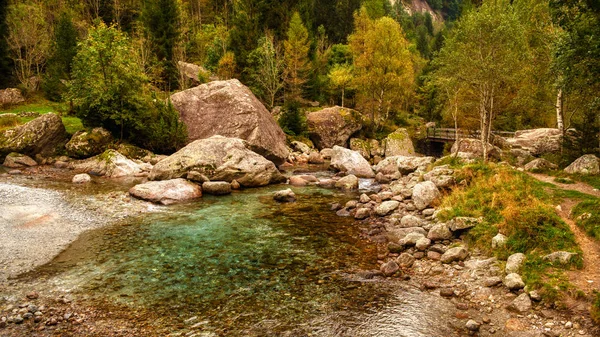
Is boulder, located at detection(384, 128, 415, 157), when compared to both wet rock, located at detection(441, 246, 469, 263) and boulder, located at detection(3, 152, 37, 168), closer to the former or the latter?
wet rock, located at detection(441, 246, 469, 263)

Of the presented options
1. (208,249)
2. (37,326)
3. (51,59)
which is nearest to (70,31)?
(51,59)

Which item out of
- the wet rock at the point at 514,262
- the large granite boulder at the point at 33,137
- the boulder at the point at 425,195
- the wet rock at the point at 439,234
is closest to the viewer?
the wet rock at the point at 514,262

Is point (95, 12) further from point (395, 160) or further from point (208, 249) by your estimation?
point (208, 249)

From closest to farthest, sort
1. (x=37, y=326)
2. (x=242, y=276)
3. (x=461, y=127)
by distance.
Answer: (x=37, y=326)
(x=242, y=276)
(x=461, y=127)

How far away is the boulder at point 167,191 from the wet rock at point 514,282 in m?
16.4

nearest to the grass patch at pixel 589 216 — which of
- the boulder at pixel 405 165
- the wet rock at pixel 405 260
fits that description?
the wet rock at pixel 405 260

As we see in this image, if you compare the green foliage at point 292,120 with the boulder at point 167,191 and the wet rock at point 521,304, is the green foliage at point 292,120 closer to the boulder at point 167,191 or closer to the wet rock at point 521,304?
the boulder at point 167,191

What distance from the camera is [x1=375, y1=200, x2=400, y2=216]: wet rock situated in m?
19.3

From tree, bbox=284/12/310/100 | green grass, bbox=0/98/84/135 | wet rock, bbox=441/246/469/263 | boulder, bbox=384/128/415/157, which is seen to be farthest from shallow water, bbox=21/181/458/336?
tree, bbox=284/12/310/100

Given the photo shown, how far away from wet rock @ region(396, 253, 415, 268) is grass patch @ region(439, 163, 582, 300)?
8.41 ft

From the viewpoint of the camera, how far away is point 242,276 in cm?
1210

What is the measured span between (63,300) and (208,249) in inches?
199

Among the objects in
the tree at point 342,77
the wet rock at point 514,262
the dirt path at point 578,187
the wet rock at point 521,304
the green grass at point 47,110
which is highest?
the tree at point 342,77

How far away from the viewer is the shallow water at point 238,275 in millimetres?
9617
